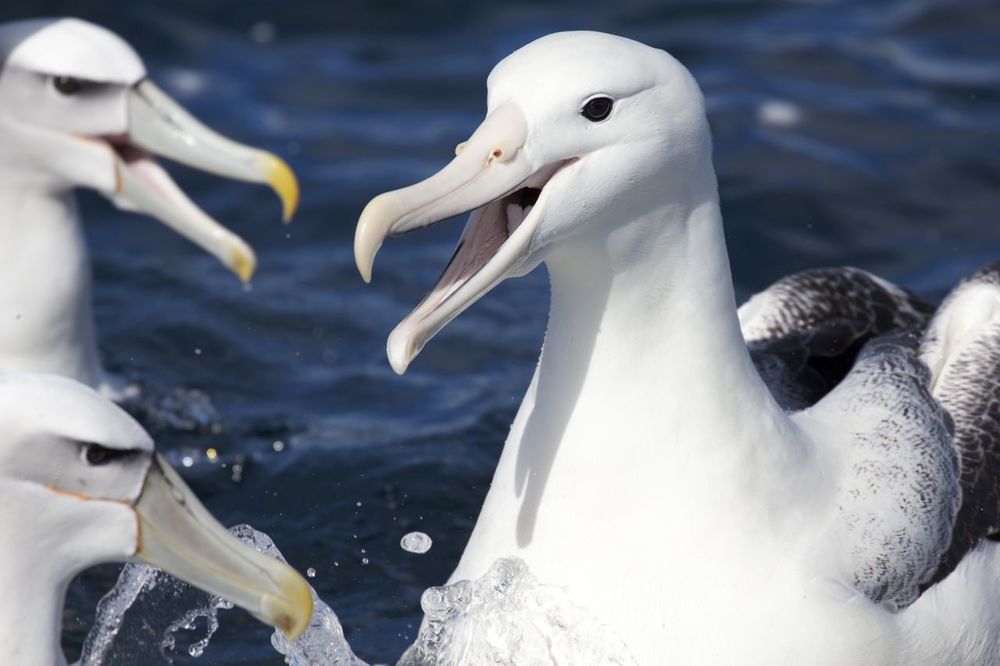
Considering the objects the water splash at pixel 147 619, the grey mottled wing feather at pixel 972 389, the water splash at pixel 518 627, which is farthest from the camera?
the water splash at pixel 147 619

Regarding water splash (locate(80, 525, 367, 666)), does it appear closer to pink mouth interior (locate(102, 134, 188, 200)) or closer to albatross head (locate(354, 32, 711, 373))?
albatross head (locate(354, 32, 711, 373))

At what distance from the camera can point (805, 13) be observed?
34.4 feet

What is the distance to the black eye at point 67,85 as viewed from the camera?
6051 mm

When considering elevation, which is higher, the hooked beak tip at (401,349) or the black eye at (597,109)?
the black eye at (597,109)

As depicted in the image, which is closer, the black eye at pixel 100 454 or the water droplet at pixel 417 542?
the black eye at pixel 100 454

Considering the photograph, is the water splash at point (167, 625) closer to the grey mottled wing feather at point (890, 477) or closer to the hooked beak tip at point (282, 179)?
the hooked beak tip at point (282, 179)

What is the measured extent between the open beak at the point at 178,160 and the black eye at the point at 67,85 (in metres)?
0.19

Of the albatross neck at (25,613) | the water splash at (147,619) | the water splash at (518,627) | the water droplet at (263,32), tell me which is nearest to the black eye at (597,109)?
the water splash at (518,627)

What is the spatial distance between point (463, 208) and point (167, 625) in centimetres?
201

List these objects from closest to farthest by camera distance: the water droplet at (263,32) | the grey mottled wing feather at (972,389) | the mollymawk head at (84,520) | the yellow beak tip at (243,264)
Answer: the mollymawk head at (84,520)
the grey mottled wing feather at (972,389)
the yellow beak tip at (243,264)
the water droplet at (263,32)

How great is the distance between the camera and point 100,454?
13.1ft

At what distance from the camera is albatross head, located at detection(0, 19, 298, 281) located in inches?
238

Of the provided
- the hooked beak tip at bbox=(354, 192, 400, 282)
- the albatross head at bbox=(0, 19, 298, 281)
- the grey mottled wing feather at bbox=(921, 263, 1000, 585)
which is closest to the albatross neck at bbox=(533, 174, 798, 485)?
the hooked beak tip at bbox=(354, 192, 400, 282)

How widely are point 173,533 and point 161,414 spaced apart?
2664 millimetres
